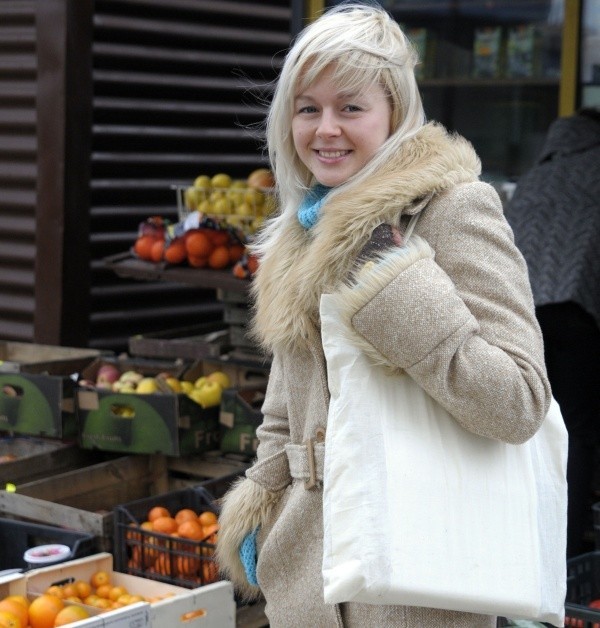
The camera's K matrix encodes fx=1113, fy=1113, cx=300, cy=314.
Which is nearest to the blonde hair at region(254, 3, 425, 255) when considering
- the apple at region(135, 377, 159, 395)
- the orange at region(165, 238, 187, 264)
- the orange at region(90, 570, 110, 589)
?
the orange at region(90, 570, 110, 589)

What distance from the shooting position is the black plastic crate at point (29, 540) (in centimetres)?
382

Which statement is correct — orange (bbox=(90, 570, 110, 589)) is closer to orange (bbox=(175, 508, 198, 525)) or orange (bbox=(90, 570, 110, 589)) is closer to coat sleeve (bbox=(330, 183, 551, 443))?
orange (bbox=(175, 508, 198, 525))

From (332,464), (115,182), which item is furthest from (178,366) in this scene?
(332,464)

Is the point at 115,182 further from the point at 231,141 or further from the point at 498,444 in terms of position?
the point at 498,444

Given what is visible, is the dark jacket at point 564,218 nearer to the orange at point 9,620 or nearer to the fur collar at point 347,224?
the fur collar at point 347,224

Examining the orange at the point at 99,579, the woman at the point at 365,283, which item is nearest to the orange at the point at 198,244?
the orange at the point at 99,579

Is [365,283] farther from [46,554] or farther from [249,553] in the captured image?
[46,554]

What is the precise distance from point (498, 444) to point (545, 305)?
225 centimetres

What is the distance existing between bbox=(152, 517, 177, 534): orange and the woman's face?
78.1 inches

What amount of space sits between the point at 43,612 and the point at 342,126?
6.28 feet

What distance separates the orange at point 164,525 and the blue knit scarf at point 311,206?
1856mm

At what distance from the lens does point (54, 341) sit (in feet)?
19.3

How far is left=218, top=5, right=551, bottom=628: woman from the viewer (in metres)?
1.87

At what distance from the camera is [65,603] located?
3441 millimetres
